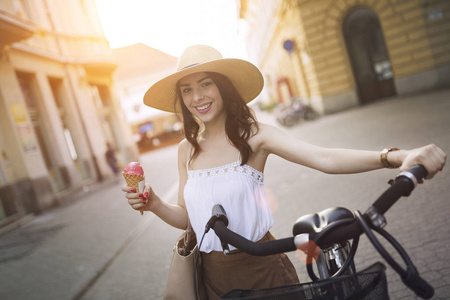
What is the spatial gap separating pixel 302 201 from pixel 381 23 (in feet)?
41.7

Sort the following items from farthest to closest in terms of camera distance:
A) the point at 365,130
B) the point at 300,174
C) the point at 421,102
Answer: the point at 421,102 → the point at 365,130 → the point at 300,174

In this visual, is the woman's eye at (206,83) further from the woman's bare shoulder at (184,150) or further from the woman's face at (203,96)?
the woman's bare shoulder at (184,150)

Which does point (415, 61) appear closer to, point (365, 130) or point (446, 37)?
point (446, 37)

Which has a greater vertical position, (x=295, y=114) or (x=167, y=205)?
(x=167, y=205)

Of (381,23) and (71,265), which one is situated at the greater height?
(381,23)

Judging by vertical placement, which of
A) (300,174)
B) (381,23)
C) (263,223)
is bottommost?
(300,174)

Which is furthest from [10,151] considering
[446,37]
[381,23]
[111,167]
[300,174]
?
[446,37]

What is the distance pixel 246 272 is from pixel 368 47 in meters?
16.7

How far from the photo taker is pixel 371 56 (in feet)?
53.4

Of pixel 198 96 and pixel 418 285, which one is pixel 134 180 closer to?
pixel 198 96

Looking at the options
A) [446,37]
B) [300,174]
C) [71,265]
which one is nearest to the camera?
[71,265]

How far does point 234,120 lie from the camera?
179 cm

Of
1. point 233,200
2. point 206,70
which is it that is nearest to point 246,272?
point 233,200

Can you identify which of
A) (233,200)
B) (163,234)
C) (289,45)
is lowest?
(163,234)
